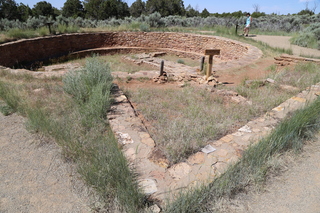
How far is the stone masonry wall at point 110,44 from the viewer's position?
33.8 feet

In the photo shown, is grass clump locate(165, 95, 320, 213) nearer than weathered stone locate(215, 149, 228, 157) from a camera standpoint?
Yes

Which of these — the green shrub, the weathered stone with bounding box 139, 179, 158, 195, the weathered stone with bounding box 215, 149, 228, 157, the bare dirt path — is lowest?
the bare dirt path

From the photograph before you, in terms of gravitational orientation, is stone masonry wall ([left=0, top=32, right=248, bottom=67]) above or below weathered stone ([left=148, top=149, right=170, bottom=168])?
above

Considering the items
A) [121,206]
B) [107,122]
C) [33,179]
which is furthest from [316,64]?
[33,179]

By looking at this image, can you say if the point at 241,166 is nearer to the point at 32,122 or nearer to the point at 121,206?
the point at 121,206

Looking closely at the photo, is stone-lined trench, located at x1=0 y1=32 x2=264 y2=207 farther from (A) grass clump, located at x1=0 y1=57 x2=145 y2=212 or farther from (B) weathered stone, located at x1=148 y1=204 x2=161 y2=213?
(A) grass clump, located at x1=0 y1=57 x2=145 y2=212

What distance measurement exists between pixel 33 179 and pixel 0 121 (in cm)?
182

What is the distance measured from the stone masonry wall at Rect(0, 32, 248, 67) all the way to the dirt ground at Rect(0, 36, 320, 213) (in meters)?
8.50

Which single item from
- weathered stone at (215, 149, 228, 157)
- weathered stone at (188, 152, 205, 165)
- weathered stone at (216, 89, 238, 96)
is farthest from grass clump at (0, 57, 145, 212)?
weathered stone at (216, 89, 238, 96)

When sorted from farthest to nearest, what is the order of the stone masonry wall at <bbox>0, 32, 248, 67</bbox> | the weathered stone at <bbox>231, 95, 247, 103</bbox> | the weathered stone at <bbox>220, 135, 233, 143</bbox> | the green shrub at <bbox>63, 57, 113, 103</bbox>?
the stone masonry wall at <bbox>0, 32, 248, 67</bbox> < the weathered stone at <bbox>231, 95, 247, 103</bbox> < the green shrub at <bbox>63, 57, 113, 103</bbox> < the weathered stone at <bbox>220, 135, 233, 143</bbox>

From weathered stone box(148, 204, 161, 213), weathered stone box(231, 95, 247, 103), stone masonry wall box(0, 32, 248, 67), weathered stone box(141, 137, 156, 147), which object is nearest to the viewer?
weathered stone box(148, 204, 161, 213)

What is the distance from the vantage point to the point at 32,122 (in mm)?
3264

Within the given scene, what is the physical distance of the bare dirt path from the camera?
2.15 meters

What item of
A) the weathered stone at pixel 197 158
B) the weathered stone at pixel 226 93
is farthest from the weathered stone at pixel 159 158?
the weathered stone at pixel 226 93
